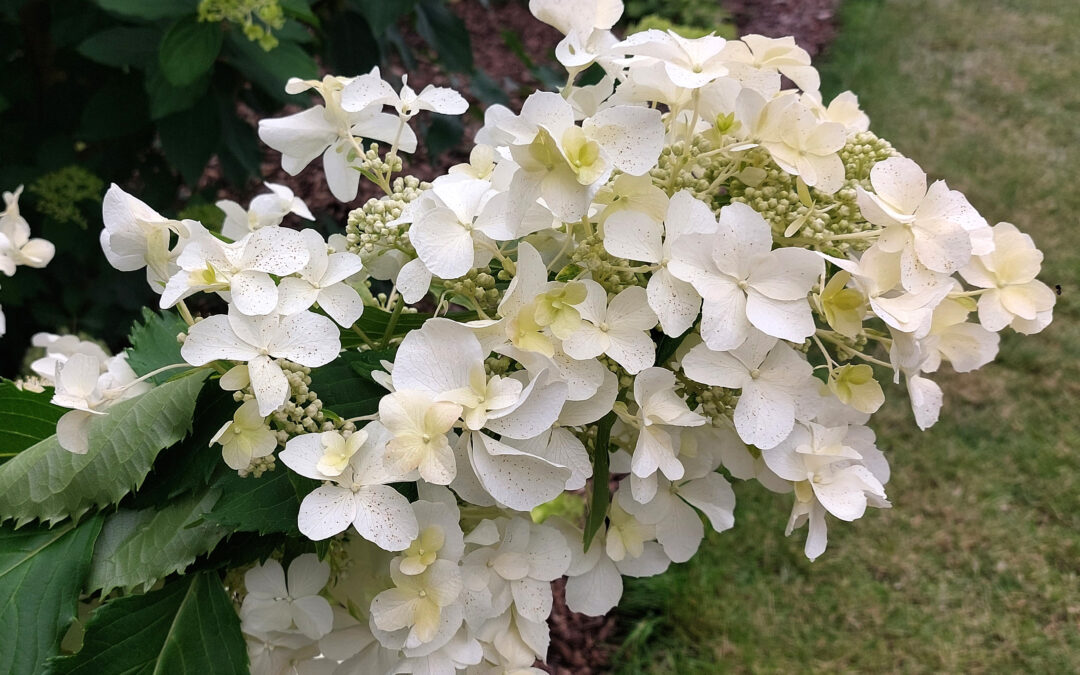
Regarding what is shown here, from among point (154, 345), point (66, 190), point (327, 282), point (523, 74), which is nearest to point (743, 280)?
point (327, 282)

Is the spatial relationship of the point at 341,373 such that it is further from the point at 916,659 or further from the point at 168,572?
the point at 916,659

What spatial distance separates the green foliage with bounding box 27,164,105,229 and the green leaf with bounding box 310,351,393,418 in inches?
51.3

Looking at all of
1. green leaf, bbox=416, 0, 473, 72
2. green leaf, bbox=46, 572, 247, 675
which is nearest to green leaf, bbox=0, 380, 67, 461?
green leaf, bbox=46, 572, 247, 675

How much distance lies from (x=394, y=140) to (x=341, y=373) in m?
0.21

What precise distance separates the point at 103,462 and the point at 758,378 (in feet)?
1.59

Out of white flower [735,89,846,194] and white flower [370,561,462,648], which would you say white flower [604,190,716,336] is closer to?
white flower [735,89,846,194]

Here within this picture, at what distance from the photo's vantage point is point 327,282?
59 cm

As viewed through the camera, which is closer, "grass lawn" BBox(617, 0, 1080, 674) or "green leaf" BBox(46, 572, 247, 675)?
"green leaf" BBox(46, 572, 247, 675)

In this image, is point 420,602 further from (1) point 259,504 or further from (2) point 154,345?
(2) point 154,345

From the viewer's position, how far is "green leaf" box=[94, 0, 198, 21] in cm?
127

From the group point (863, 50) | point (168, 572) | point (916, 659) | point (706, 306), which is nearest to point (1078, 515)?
point (916, 659)

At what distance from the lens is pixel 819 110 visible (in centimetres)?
67

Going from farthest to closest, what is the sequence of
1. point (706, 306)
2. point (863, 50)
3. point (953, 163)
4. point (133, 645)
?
point (863, 50), point (953, 163), point (133, 645), point (706, 306)

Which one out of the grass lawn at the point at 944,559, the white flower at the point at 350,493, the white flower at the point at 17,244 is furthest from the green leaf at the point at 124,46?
the grass lawn at the point at 944,559
